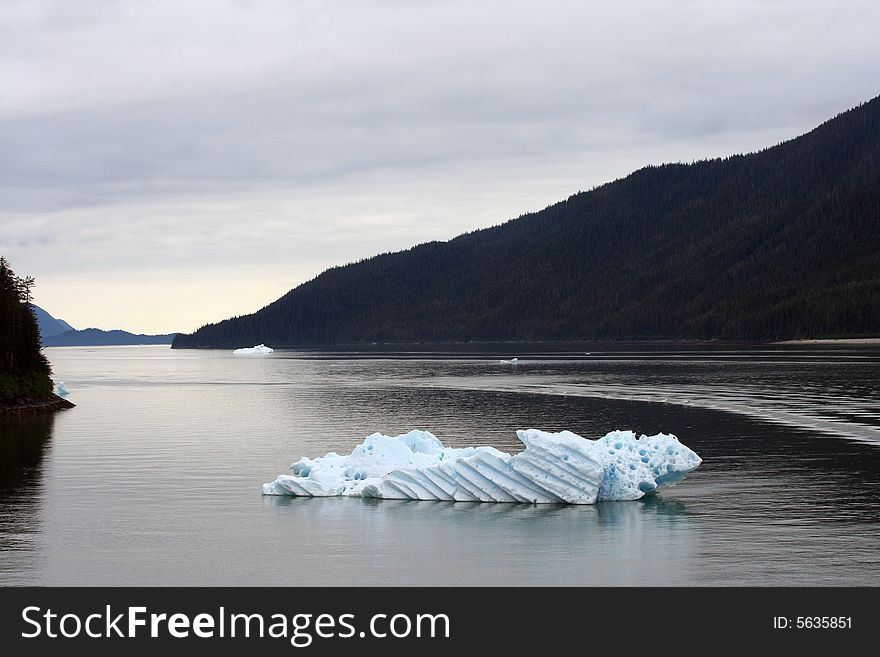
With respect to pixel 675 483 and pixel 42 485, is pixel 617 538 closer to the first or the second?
pixel 675 483

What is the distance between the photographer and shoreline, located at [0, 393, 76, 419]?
71363mm

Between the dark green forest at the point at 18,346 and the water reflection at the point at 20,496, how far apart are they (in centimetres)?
1201

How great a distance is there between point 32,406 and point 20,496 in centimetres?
4351

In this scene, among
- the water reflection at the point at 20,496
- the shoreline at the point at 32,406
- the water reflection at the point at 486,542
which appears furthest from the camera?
the shoreline at the point at 32,406

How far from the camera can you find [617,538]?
1028 inches

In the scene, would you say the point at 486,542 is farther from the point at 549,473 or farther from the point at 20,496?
the point at 20,496

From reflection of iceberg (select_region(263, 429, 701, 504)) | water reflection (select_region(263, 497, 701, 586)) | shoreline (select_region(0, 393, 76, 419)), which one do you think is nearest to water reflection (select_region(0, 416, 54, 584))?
water reflection (select_region(263, 497, 701, 586))

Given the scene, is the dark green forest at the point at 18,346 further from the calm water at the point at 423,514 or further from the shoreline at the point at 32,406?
the calm water at the point at 423,514

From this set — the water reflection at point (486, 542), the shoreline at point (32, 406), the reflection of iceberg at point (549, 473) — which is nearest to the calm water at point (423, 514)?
the water reflection at point (486, 542)

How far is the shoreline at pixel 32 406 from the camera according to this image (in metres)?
71.4

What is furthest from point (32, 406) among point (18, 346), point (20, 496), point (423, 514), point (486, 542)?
point (486, 542)

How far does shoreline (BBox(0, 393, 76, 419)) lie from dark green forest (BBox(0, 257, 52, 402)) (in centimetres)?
34
